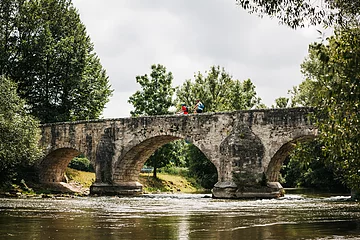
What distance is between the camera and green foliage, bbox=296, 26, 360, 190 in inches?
304

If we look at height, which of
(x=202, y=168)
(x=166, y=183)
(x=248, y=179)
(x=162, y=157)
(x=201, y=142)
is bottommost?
(x=166, y=183)

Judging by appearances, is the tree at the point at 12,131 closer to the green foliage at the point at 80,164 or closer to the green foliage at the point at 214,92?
the green foliage at the point at 80,164

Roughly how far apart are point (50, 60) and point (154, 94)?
818cm

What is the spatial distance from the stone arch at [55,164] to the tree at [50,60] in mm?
4618

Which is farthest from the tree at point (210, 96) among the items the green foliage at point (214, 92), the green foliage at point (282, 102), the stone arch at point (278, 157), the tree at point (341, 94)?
the tree at point (341, 94)

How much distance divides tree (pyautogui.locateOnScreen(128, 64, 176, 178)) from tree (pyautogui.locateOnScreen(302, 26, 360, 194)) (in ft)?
96.4

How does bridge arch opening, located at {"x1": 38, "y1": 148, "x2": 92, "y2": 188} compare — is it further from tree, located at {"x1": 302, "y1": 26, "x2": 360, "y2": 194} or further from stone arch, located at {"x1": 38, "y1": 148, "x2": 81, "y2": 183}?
tree, located at {"x1": 302, "y1": 26, "x2": 360, "y2": 194}

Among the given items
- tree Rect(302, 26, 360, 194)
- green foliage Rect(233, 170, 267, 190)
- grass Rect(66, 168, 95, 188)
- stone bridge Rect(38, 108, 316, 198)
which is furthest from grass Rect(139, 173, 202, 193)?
tree Rect(302, 26, 360, 194)

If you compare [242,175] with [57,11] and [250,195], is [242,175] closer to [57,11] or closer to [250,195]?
[250,195]

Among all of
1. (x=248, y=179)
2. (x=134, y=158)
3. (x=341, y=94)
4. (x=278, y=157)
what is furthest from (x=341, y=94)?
(x=134, y=158)

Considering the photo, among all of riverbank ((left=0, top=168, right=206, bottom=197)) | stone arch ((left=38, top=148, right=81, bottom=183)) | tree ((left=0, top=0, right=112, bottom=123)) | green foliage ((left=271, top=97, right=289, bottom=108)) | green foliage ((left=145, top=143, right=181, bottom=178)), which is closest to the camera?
riverbank ((left=0, top=168, right=206, bottom=197))

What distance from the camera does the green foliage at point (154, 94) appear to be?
39.9 metres

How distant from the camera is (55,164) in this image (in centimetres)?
3219

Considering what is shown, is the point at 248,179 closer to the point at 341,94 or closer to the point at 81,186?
the point at 81,186
